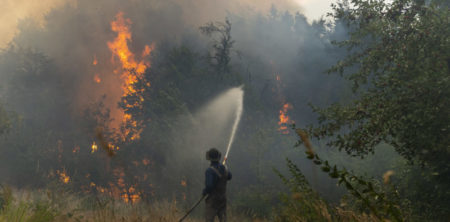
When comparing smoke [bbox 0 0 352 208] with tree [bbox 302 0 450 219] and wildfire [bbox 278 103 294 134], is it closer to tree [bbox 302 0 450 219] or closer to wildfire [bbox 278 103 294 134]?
wildfire [bbox 278 103 294 134]

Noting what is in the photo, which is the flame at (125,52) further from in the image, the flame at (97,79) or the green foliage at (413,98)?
the green foliage at (413,98)

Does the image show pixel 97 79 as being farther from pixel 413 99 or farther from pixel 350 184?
pixel 350 184

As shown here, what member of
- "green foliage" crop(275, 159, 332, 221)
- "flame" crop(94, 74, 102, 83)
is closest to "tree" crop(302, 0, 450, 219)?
"green foliage" crop(275, 159, 332, 221)

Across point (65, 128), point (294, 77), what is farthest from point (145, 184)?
point (294, 77)

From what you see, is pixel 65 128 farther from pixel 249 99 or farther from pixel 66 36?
pixel 249 99

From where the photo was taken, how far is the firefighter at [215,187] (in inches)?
304

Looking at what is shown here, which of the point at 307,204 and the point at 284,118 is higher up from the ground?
the point at 284,118

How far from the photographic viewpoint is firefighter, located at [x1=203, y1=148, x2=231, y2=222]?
7711 millimetres

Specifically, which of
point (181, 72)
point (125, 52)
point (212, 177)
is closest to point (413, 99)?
point (212, 177)

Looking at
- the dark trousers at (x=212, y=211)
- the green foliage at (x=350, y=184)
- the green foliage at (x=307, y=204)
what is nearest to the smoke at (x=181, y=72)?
the dark trousers at (x=212, y=211)

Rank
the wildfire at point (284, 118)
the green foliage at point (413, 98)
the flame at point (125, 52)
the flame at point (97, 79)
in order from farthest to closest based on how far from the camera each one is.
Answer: the flame at point (97, 79)
the flame at point (125, 52)
the wildfire at point (284, 118)
the green foliage at point (413, 98)

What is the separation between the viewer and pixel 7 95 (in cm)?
3538

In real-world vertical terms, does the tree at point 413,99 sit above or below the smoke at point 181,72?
below

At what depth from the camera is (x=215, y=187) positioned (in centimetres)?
809
